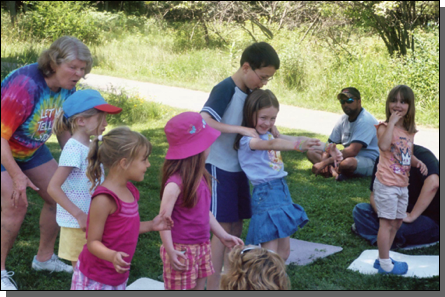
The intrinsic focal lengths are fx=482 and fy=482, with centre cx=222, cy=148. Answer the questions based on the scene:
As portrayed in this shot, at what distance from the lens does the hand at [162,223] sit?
240 cm

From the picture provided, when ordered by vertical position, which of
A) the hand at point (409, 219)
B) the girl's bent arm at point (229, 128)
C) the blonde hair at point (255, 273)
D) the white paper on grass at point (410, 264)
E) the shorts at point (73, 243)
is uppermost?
the girl's bent arm at point (229, 128)

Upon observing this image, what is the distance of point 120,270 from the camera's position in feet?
7.02

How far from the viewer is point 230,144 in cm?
325

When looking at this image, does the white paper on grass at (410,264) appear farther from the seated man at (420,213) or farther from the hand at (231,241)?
the hand at (231,241)

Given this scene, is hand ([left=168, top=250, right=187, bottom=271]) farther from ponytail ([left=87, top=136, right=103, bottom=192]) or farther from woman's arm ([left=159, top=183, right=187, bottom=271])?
ponytail ([left=87, top=136, right=103, bottom=192])

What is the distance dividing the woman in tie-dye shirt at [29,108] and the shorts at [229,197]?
3.57 ft

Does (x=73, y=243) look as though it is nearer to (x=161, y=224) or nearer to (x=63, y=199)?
(x=63, y=199)

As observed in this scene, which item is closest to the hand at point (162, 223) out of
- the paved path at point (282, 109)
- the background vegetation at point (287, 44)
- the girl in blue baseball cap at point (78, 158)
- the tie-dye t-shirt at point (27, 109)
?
the girl in blue baseball cap at point (78, 158)

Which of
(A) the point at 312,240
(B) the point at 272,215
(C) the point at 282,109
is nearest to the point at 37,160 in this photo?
(B) the point at 272,215

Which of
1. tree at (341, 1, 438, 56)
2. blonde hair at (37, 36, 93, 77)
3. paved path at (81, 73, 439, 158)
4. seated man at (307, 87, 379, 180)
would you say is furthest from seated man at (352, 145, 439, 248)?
tree at (341, 1, 438, 56)

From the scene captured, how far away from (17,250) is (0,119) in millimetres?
1586

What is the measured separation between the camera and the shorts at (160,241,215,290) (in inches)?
101

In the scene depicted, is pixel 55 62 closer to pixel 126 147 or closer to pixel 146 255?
pixel 126 147

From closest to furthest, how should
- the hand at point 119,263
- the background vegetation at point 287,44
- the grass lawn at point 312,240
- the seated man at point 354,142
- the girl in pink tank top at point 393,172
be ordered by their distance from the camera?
the hand at point 119,263, the grass lawn at point 312,240, the girl in pink tank top at point 393,172, the seated man at point 354,142, the background vegetation at point 287,44
